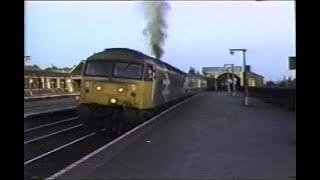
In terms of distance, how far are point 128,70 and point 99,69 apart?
40.5 inches

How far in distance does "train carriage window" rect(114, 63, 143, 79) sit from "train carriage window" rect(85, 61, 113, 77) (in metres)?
0.25

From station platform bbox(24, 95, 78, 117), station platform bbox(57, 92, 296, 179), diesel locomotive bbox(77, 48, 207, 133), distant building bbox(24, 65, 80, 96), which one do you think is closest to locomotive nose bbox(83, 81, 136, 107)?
diesel locomotive bbox(77, 48, 207, 133)

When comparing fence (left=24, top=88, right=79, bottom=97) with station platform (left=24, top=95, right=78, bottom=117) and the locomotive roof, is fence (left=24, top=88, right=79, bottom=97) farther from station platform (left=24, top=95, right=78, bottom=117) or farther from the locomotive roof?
the locomotive roof

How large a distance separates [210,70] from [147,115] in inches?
4559

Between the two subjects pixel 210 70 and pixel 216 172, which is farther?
pixel 210 70

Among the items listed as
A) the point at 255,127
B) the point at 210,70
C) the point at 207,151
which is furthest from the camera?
the point at 210,70

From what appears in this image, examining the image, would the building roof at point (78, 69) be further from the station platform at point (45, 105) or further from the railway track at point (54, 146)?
the station platform at point (45, 105)

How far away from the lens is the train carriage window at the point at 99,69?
882 inches

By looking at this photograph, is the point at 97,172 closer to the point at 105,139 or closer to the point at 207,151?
the point at 207,151

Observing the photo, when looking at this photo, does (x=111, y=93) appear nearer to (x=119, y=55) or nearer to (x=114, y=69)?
(x=114, y=69)

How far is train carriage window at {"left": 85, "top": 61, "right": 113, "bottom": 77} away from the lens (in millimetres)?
22406

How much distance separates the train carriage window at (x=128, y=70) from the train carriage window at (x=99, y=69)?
0.25m
